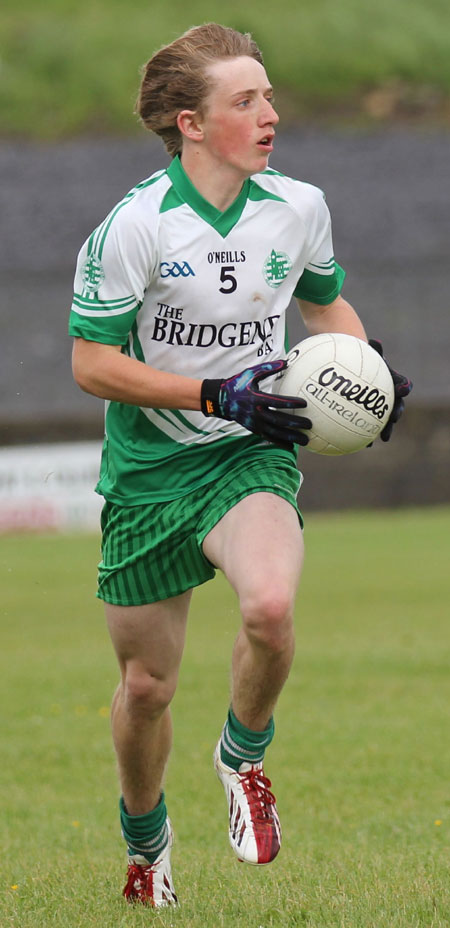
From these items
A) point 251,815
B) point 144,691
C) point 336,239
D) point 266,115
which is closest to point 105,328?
point 266,115

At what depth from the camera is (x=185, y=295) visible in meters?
4.93

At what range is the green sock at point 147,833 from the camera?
520 cm

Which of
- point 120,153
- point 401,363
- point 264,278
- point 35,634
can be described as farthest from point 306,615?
point 120,153

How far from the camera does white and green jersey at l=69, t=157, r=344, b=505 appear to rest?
488 centimetres

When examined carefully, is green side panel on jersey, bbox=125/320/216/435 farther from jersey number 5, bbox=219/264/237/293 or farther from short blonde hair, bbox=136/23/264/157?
short blonde hair, bbox=136/23/264/157

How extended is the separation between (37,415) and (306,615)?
295 inches

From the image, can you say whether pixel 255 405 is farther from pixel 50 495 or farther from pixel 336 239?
pixel 336 239

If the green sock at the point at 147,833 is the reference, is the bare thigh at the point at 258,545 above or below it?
above

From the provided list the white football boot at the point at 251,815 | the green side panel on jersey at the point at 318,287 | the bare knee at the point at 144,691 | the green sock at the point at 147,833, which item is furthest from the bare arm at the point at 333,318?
the green sock at the point at 147,833

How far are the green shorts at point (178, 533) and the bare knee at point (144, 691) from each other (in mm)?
245

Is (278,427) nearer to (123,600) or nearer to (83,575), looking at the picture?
(123,600)

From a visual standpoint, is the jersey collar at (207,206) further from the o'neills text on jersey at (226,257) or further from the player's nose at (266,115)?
the player's nose at (266,115)

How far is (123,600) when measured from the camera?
5.04 metres

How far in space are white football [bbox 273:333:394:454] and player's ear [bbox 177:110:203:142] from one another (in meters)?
0.79
